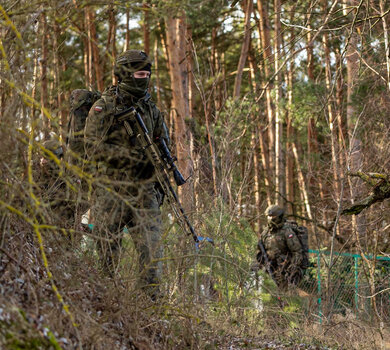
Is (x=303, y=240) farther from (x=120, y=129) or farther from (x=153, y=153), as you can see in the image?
(x=120, y=129)

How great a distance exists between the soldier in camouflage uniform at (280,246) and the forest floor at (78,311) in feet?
15.6

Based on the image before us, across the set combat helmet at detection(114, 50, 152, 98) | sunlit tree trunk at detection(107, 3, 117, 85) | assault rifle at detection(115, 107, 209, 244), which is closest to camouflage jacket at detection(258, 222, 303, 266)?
sunlit tree trunk at detection(107, 3, 117, 85)

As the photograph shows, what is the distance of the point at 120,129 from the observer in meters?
4.83

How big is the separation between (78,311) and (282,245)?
701 cm

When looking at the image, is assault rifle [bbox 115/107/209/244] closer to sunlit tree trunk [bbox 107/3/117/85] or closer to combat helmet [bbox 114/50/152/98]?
combat helmet [bbox 114/50/152/98]

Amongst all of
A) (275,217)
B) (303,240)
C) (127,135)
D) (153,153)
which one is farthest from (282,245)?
(127,135)

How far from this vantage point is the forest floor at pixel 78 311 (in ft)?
9.64

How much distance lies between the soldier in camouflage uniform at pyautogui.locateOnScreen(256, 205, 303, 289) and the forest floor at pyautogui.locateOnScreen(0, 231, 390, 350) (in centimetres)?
476

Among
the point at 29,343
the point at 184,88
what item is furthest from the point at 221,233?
the point at 184,88

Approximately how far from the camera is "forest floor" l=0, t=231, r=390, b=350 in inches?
116

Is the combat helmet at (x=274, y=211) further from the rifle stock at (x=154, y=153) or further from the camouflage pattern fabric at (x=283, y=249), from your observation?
the rifle stock at (x=154, y=153)

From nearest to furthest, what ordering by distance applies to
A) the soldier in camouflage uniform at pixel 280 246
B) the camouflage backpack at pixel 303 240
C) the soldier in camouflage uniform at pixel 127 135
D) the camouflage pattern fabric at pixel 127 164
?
the camouflage pattern fabric at pixel 127 164 → the soldier in camouflage uniform at pixel 127 135 → the soldier in camouflage uniform at pixel 280 246 → the camouflage backpack at pixel 303 240

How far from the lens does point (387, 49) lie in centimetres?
633

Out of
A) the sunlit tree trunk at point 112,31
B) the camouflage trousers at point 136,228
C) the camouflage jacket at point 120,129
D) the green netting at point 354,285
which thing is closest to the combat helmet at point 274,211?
the green netting at point 354,285
